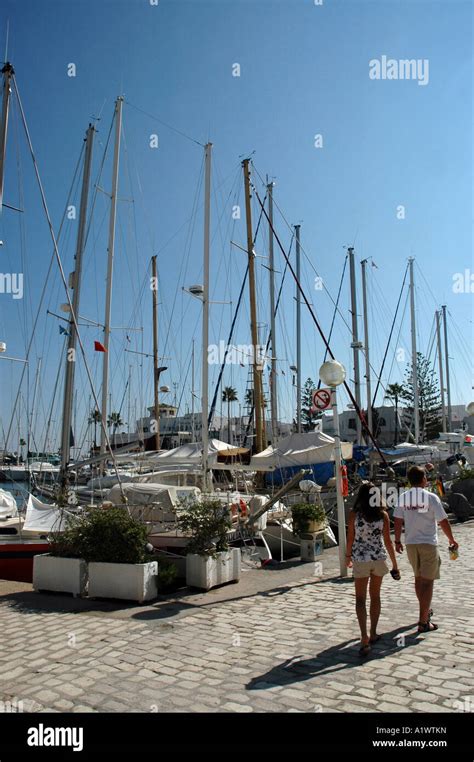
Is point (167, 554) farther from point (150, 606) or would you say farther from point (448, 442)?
point (448, 442)

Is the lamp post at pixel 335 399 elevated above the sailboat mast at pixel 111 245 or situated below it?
below

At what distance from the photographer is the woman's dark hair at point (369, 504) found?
6.55m

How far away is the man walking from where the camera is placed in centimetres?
672

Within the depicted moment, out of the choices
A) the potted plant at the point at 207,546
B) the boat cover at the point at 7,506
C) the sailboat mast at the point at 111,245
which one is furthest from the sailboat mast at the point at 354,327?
the potted plant at the point at 207,546

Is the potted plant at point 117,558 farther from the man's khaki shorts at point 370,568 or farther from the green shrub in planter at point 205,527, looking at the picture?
the man's khaki shorts at point 370,568

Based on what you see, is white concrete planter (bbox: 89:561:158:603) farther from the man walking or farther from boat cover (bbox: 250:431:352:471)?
boat cover (bbox: 250:431:352:471)

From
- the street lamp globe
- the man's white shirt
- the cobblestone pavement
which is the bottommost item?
the cobblestone pavement

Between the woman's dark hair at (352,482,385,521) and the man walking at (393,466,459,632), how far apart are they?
43 cm

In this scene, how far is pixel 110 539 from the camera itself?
900 cm

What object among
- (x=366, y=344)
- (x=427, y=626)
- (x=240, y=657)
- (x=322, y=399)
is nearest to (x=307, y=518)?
(x=322, y=399)

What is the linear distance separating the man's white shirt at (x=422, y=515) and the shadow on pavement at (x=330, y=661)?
3.61ft

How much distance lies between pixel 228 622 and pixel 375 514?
254 cm

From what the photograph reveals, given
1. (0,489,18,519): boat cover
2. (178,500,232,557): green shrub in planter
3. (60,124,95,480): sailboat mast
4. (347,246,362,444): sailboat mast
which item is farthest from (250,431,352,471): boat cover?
(347,246,362,444): sailboat mast

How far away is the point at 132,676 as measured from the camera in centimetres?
545
